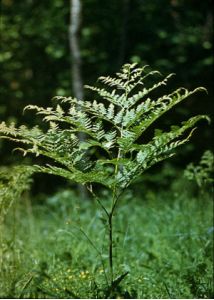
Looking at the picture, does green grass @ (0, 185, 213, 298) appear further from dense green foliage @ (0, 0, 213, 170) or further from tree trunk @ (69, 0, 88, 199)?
dense green foliage @ (0, 0, 213, 170)

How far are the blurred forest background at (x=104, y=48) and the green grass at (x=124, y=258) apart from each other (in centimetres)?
390

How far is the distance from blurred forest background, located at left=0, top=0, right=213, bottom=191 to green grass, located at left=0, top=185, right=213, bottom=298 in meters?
3.90

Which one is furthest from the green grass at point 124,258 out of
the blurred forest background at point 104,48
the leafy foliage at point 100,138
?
the blurred forest background at point 104,48

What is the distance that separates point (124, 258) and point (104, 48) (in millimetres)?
6283

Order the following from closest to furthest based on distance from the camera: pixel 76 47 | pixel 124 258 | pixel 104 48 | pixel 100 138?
pixel 100 138
pixel 124 258
pixel 76 47
pixel 104 48

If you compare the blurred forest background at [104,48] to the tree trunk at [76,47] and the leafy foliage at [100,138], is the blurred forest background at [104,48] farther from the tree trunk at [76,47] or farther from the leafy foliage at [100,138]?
the leafy foliage at [100,138]

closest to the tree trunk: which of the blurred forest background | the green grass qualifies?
the blurred forest background

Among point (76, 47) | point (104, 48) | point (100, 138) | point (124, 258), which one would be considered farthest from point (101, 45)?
point (100, 138)

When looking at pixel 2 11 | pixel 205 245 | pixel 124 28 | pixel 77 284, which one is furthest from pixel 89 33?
pixel 77 284

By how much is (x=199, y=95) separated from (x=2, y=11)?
3.83m

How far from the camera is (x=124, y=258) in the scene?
3877mm

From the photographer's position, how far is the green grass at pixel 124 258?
2.83m

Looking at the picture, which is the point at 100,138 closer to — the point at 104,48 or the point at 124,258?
the point at 124,258

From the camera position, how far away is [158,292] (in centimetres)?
300
